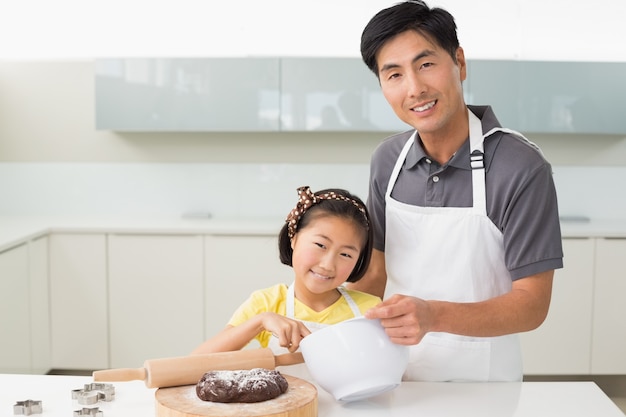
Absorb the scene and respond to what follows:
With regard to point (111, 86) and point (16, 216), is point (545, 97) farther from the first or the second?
point (16, 216)

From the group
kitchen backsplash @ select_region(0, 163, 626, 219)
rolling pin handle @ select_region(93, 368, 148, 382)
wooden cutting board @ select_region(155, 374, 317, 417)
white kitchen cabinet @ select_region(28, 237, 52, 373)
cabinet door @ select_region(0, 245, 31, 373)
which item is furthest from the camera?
kitchen backsplash @ select_region(0, 163, 626, 219)

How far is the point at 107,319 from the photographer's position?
164 inches

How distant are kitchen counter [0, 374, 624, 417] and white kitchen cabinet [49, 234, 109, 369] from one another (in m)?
2.49

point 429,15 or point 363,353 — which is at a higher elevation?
point 429,15

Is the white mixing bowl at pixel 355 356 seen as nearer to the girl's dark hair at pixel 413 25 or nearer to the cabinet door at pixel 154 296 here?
the girl's dark hair at pixel 413 25

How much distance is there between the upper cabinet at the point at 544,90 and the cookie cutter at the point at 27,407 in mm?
3153

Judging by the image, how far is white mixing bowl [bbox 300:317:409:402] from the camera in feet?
4.64

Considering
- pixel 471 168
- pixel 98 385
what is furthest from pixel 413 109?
pixel 98 385

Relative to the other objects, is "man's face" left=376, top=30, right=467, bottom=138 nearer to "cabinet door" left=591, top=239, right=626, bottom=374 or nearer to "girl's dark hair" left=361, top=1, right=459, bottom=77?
"girl's dark hair" left=361, top=1, right=459, bottom=77

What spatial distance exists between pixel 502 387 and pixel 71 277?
2.95 meters

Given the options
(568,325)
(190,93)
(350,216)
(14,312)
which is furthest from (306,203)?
(568,325)

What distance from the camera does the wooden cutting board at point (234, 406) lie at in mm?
1328

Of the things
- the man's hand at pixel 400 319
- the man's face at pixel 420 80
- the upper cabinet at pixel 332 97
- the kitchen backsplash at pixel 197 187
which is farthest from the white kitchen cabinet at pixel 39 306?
the man's hand at pixel 400 319

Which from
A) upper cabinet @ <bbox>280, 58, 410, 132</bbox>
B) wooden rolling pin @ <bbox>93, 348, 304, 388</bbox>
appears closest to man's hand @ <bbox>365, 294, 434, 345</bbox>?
wooden rolling pin @ <bbox>93, 348, 304, 388</bbox>
